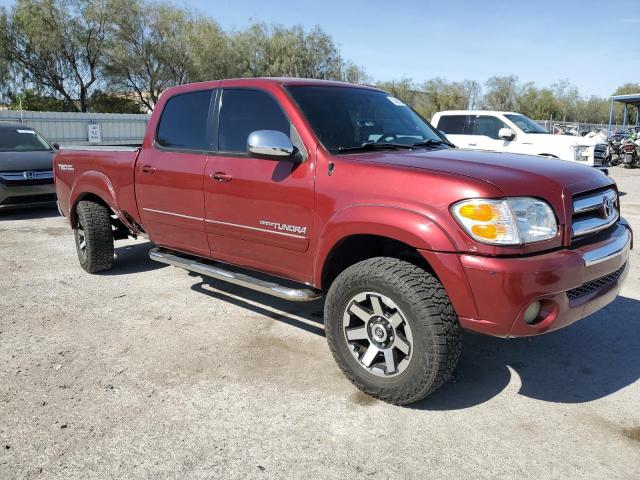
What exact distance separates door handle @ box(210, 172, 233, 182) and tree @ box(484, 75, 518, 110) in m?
67.4

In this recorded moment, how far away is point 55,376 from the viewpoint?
3.54 meters

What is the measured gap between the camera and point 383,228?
302 centimetres

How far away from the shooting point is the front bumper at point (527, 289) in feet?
8.79

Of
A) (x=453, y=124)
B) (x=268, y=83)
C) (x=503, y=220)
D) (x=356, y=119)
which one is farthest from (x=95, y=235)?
(x=453, y=124)

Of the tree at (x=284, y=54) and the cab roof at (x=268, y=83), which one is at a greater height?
the tree at (x=284, y=54)

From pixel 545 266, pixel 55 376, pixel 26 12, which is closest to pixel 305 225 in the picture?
pixel 545 266

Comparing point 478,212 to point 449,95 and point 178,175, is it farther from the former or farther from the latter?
point 449,95

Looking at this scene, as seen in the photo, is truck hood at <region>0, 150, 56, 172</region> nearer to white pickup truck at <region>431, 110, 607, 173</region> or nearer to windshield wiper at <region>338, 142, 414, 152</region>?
windshield wiper at <region>338, 142, 414, 152</region>

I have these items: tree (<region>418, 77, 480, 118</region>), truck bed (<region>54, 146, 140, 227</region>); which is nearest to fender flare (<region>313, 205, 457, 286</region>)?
truck bed (<region>54, 146, 140, 227</region>)

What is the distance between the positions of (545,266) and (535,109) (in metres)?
69.8

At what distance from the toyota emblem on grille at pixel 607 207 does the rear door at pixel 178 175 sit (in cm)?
276

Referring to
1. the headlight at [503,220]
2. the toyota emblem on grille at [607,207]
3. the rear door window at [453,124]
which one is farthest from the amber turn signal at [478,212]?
the rear door window at [453,124]

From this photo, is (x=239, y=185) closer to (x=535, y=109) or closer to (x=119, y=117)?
(x=119, y=117)

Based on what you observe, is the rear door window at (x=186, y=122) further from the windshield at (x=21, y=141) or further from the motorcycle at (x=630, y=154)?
the motorcycle at (x=630, y=154)
